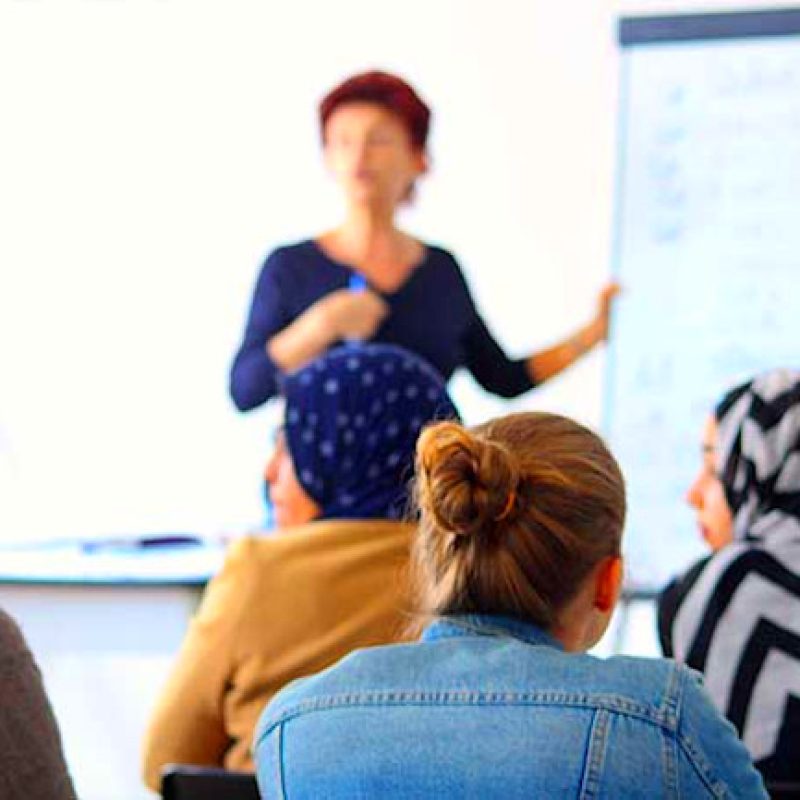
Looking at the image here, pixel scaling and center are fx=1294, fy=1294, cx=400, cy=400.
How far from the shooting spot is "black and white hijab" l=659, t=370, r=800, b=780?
1.65 metres

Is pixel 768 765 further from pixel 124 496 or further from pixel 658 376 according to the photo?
pixel 124 496

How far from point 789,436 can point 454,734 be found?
97 centimetres

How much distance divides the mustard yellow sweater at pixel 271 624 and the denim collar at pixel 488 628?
51cm

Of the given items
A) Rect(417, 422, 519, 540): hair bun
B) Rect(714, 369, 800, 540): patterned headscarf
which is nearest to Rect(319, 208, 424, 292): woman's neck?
Rect(714, 369, 800, 540): patterned headscarf

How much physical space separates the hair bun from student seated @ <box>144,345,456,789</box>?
535 mm

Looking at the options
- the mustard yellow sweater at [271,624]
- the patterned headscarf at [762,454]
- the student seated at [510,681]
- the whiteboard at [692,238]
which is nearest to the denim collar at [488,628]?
the student seated at [510,681]

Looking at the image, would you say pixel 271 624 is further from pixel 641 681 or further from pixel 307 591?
pixel 641 681

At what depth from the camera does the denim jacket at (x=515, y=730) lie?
97cm

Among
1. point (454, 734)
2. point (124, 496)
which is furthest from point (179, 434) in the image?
point (454, 734)

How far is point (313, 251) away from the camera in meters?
2.65

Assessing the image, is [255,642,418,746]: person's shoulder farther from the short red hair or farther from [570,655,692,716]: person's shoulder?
the short red hair

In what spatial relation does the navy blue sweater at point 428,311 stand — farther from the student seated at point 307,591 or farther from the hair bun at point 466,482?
the hair bun at point 466,482

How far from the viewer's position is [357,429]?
180 centimetres

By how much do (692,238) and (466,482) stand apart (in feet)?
5.12
